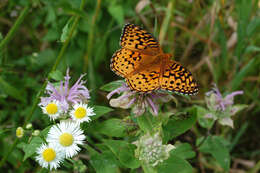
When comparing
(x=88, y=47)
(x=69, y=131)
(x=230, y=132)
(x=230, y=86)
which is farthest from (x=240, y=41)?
(x=69, y=131)

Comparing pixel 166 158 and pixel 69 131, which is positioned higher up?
pixel 69 131

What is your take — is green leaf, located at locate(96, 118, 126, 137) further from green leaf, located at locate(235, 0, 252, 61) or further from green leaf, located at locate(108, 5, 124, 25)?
green leaf, located at locate(235, 0, 252, 61)

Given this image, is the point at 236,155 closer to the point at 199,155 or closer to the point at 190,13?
the point at 199,155

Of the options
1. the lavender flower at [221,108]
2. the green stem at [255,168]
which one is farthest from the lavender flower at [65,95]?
the green stem at [255,168]

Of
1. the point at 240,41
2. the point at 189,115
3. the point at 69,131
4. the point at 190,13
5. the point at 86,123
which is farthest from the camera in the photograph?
the point at 190,13

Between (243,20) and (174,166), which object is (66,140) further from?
(243,20)

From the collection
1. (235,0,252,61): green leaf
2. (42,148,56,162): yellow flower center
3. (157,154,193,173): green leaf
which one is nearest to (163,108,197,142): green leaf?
(157,154,193,173): green leaf

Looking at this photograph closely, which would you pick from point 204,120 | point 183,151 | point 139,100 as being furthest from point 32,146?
point 204,120
